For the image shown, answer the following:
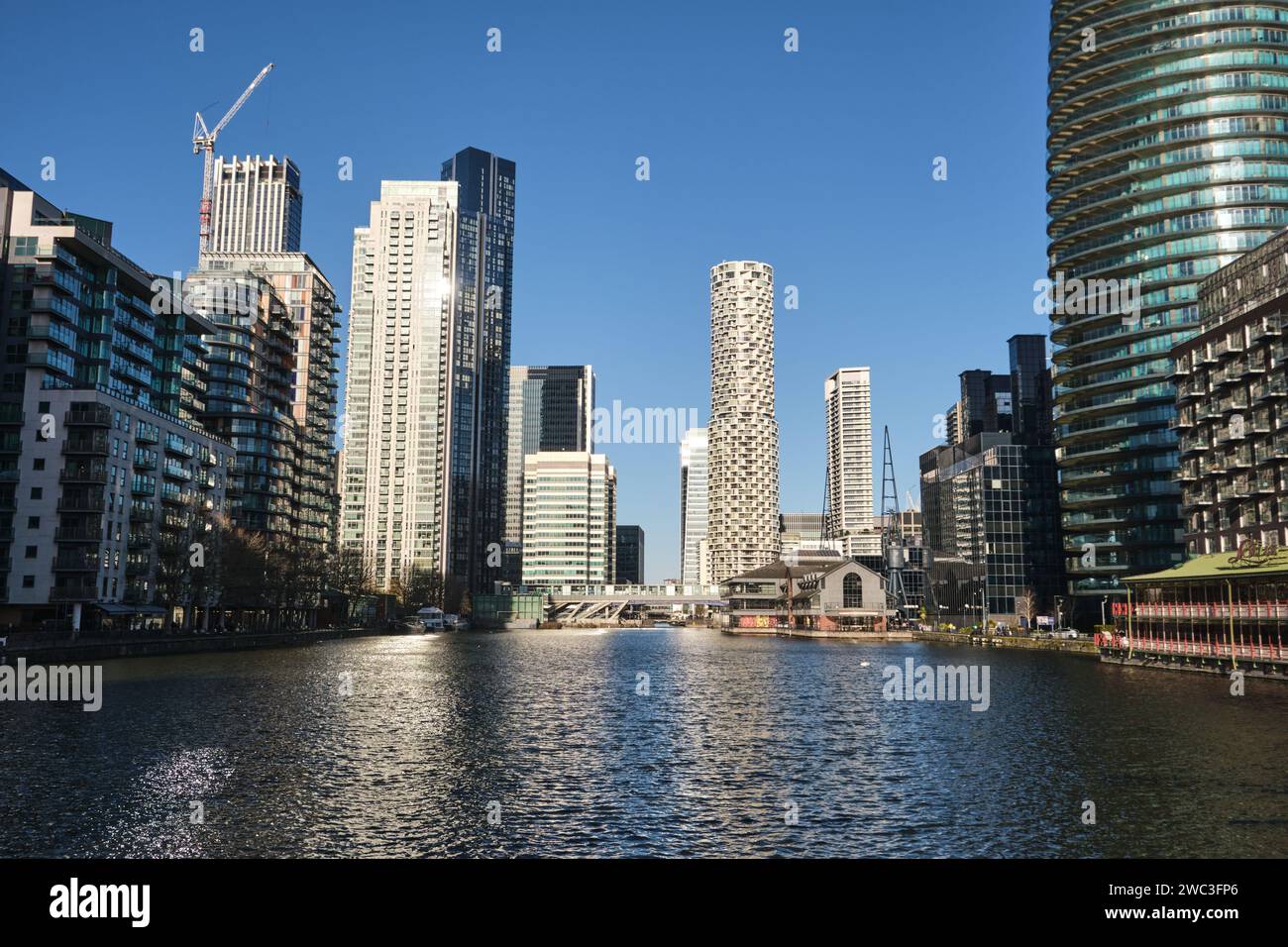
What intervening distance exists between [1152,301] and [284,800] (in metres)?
178

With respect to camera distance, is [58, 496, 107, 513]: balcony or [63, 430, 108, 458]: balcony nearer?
[58, 496, 107, 513]: balcony

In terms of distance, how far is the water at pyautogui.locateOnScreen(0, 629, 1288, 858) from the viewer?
3164cm

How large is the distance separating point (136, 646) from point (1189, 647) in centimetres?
11843

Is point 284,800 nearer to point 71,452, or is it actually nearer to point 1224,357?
point 71,452

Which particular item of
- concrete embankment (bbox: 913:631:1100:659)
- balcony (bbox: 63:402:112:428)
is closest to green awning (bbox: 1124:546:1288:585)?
concrete embankment (bbox: 913:631:1100:659)

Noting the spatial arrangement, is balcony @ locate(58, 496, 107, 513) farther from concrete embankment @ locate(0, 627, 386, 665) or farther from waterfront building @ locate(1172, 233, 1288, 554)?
waterfront building @ locate(1172, 233, 1288, 554)

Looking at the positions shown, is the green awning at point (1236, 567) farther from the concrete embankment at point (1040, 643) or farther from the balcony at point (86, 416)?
the balcony at point (86, 416)

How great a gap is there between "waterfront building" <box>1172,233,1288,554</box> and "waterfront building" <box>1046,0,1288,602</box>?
1460 inches

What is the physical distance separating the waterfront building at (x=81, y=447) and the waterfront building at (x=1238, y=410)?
459 feet

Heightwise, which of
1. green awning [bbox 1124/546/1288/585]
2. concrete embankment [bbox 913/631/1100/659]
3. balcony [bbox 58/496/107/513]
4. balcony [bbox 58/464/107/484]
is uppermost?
balcony [bbox 58/464/107/484]

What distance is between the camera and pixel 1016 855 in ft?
96.7

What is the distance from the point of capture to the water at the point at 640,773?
31641 millimetres

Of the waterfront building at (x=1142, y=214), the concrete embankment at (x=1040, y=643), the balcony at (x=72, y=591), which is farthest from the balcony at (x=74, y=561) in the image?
the waterfront building at (x=1142, y=214)

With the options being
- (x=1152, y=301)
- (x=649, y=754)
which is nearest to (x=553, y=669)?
(x=649, y=754)
